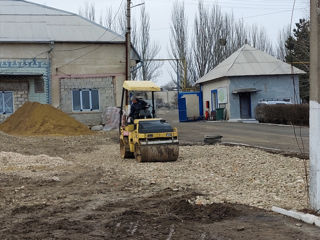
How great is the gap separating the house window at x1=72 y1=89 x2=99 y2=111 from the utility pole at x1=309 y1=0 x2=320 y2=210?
25421 mm

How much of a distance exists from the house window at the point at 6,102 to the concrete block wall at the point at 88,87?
2.96m

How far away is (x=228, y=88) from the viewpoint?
130ft

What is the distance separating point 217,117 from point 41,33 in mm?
15211

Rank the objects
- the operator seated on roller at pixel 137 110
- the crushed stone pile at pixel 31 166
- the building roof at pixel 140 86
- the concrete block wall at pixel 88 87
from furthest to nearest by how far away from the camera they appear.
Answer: the concrete block wall at pixel 88 87, the building roof at pixel 140 86, the operator seated on roller at pixel 137 110, the crushed stone pile at pixel 31 166

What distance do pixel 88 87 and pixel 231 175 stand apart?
2134 cm

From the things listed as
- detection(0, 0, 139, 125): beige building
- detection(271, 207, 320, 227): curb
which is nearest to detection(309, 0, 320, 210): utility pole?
detection(271, 207, 320, 227): curb

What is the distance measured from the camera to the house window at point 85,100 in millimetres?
32094

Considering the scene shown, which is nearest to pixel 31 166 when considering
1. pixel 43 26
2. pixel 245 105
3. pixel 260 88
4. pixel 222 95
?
pixel 43 26

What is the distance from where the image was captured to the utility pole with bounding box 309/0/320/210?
757 cm

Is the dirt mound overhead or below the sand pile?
below

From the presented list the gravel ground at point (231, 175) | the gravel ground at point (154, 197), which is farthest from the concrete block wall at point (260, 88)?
the gravel ground at point (154, 197)

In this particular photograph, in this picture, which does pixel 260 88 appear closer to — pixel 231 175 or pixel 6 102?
pixel 6 102

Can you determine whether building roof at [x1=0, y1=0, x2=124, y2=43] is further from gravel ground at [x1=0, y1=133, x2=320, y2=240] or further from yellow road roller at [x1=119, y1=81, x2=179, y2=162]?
yellow road roller at [x1=119, y1=81, x2=179, y2=162]

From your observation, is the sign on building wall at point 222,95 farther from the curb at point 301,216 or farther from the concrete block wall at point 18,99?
the curb at point 301,216
